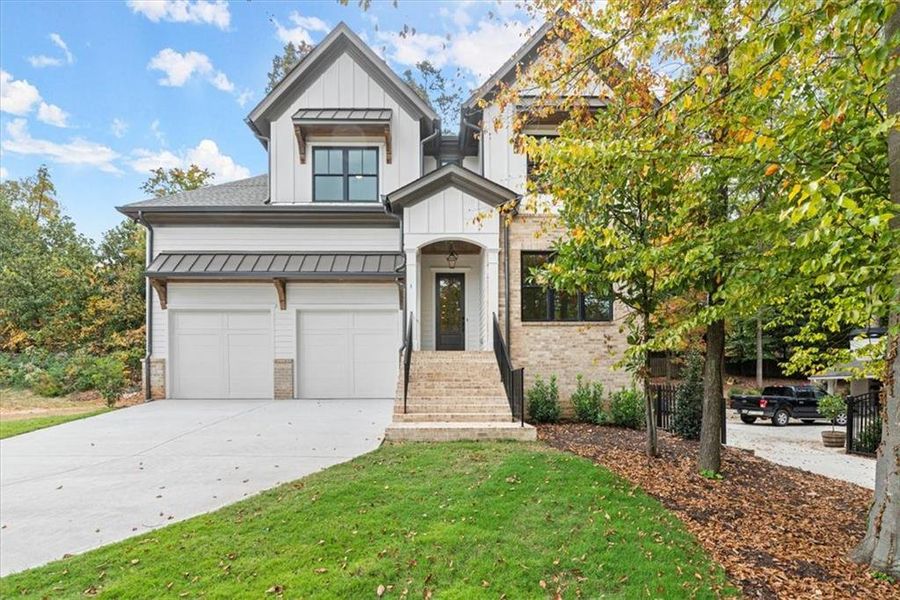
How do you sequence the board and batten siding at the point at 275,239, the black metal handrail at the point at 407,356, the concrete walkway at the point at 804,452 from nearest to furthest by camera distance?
1. the concrete walkway at the point at 804,452
2. the black metal handrail at the point at 407,356
3. the board and batten siding at the point at 275,239

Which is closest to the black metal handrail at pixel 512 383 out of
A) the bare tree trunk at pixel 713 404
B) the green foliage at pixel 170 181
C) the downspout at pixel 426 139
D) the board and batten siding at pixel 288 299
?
the bare tree trunk at pixel 713 404

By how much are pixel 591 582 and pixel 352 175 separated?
40.0ft

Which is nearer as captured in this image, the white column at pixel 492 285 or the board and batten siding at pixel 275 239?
the white column at pixel 492 285

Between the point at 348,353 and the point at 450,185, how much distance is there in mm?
5539

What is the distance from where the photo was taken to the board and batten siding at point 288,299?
12633 mm

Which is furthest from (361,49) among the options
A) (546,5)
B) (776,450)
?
(776,450)

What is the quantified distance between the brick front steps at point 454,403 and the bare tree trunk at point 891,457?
452 centimetres

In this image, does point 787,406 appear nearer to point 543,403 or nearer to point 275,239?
point 543,403

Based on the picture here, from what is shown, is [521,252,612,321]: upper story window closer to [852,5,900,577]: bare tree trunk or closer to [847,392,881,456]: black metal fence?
[847,392,881,456]: black metal fence

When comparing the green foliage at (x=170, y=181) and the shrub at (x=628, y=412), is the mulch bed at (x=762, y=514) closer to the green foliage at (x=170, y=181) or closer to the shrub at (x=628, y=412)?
the shrub at (x=628, y=412)

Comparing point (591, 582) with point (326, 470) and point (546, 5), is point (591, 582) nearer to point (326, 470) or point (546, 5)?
point (326, 470)

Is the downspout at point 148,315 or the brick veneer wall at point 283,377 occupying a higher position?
the downspout at point 148,315

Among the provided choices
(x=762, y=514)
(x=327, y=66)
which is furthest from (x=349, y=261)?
(x=762, y=514)

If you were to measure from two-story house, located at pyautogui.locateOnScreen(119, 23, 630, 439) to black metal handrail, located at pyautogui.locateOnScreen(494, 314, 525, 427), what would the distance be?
0.74 meters
